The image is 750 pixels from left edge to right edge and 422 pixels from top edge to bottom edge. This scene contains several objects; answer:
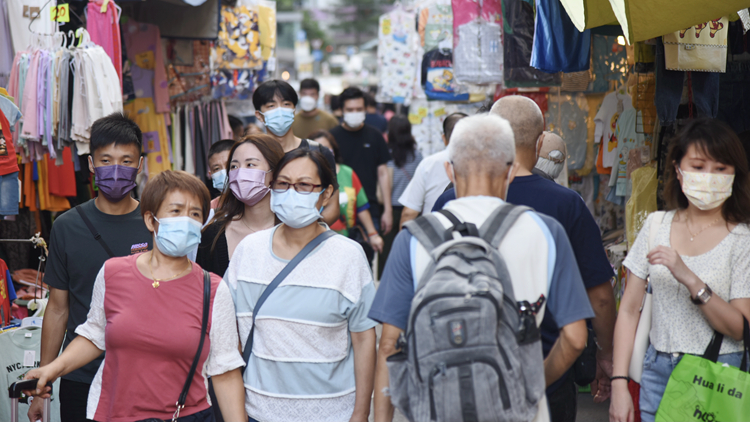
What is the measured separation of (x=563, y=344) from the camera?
238cm

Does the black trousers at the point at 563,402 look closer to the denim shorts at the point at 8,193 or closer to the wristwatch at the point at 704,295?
the wristwatch at the point at 704,295

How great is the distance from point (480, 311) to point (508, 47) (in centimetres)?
511

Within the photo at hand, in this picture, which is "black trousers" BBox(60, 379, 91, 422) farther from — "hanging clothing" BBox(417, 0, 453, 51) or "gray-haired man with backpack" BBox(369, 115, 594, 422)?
"hanging clothing" BBox(417, 0, 453, 51)

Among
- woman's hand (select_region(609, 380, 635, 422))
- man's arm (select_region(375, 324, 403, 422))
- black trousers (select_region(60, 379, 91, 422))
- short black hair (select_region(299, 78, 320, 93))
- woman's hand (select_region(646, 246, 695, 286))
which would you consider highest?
short black hair (select_region(299, 78, 320, 93))

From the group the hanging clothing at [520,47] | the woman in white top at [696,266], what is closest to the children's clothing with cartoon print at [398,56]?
the hanging clothing at [520,47]

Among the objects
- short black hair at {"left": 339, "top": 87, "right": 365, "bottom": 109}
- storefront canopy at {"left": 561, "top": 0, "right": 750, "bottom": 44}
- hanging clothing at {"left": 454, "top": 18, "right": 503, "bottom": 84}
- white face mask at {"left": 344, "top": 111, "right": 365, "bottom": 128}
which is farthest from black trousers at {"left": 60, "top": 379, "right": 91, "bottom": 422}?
short black hair at {"left": 339, "top": 87, "right": 365, "bottom": 109}

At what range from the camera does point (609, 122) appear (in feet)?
22.5

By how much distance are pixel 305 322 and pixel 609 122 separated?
483 cm

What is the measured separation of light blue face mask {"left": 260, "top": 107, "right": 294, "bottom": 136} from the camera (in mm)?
5250

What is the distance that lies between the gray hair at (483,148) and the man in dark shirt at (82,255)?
194 cm

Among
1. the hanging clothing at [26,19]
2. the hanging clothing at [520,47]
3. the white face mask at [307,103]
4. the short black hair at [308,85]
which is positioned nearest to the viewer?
the hanging clothing at [26,19]

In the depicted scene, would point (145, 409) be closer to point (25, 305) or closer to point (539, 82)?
point (25, 305)

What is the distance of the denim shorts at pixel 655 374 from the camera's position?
117 inches

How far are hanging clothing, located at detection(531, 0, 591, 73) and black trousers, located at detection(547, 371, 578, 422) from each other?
2967 millimetres
